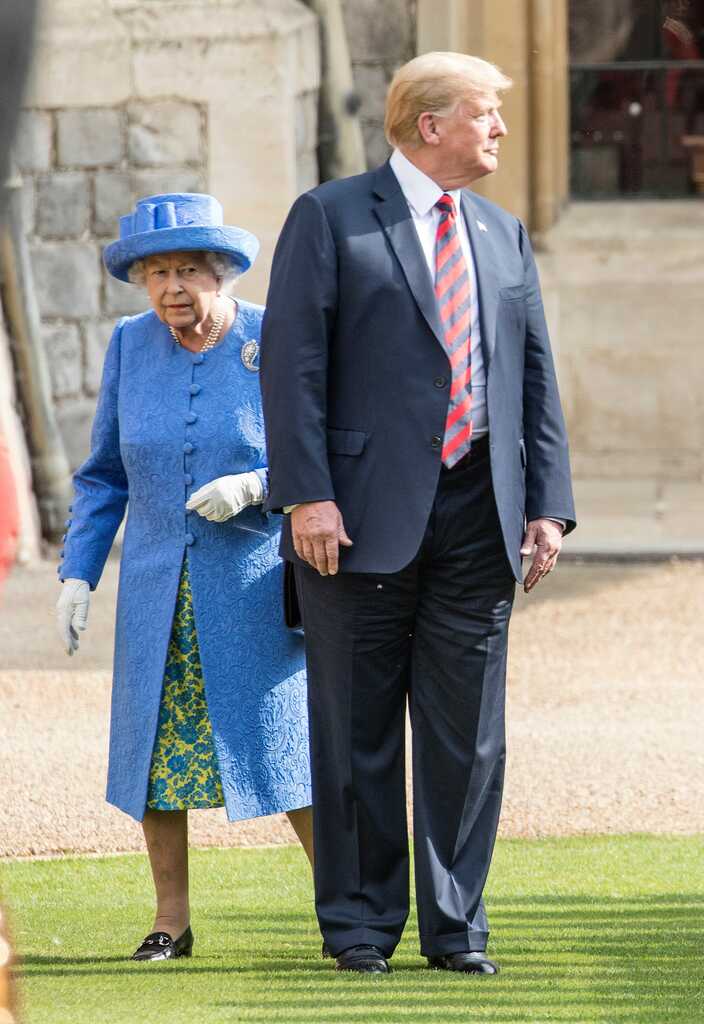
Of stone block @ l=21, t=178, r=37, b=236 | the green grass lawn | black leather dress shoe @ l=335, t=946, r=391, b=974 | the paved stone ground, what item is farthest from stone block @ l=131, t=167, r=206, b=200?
black leather dress shoe @ l=335, t=946, r=391, b=974

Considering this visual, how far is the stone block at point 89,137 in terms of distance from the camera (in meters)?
10.5

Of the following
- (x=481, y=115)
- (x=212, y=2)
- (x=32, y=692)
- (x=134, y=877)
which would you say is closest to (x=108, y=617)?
(x=32, y=692)

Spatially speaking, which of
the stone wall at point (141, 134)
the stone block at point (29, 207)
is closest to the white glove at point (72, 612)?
the stone wall at point (141, 134)

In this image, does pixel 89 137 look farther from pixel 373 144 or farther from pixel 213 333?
pixel 213 333

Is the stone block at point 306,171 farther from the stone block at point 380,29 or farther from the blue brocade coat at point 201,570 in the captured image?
the blue brocade coat at point 201,570

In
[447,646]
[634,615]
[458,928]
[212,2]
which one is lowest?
[634,615]

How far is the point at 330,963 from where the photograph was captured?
3791 mm

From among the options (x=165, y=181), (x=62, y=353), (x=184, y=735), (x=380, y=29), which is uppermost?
(x=380, y=29)

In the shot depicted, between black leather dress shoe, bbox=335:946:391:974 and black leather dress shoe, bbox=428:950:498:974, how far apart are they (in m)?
0.10

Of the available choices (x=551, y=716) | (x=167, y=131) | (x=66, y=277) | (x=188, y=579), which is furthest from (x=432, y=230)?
(x=66, y=277)

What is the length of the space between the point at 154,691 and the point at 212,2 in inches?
272

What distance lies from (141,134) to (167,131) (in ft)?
0.46

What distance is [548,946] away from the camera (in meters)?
3.98

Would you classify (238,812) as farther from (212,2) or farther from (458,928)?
(212,2)
